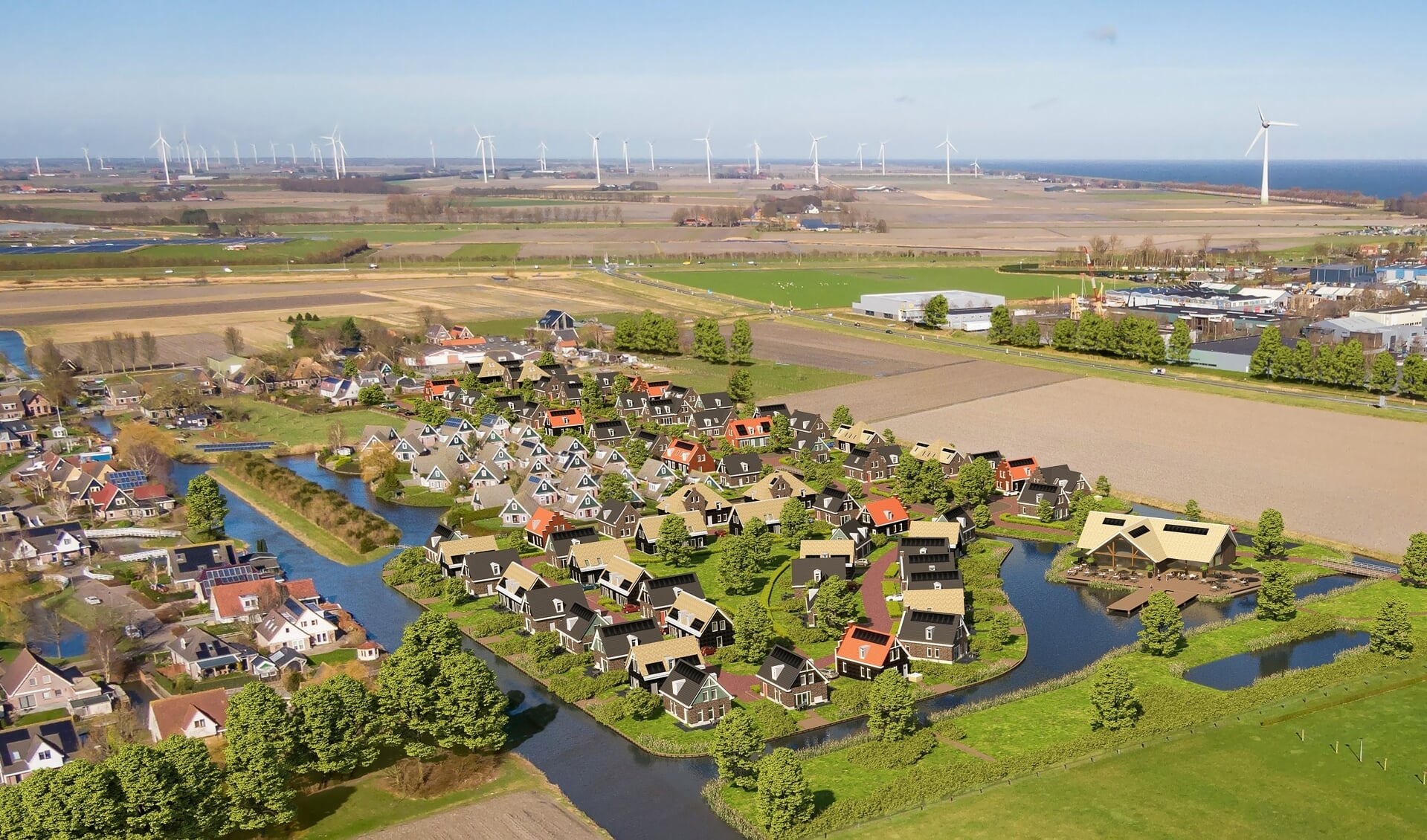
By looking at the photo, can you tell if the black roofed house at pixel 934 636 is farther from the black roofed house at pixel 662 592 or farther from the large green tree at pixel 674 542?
the large green tree at pixel 674 542

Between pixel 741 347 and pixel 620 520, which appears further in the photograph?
pixel 741 347

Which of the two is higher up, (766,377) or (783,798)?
(766,377)

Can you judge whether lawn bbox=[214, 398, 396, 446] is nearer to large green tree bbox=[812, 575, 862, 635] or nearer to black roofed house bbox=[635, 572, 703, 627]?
black roofed house bbox=[635, 572, 703, 627]

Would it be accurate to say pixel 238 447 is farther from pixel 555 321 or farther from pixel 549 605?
pixel 555 321

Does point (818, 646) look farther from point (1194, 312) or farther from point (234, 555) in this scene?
point (1194, 312)

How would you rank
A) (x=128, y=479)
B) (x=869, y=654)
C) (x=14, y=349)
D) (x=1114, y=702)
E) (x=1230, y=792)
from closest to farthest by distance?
(x=1230, y=792)
(x=1114, y=702)
(x=869, y=654)
(x=128, y=479)
(x=14, y=349)

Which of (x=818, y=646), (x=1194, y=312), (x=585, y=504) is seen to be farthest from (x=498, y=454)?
(x=1194, y=312)

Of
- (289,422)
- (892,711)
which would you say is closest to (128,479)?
(289,422)
